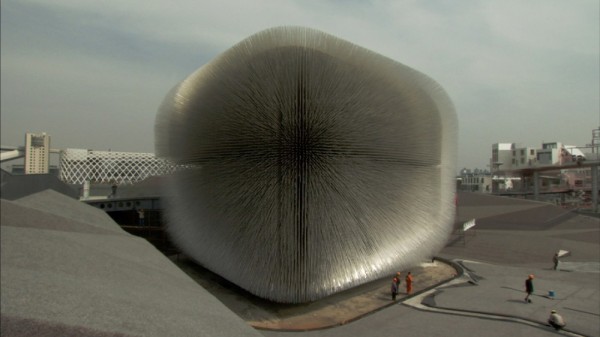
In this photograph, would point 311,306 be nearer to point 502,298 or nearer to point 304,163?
point 304,163

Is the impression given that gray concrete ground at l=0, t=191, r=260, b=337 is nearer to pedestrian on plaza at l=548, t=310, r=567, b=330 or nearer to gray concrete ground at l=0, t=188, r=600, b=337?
gray concrete ground at l=0, t=188, r=600, b=337

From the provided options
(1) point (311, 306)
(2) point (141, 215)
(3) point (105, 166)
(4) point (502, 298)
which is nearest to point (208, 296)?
(1) point (311, 306)

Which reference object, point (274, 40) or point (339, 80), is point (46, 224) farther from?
point (339, 80)

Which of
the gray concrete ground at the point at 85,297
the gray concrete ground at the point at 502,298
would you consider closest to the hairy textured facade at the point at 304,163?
the gray concrete ground at the point at 502,298

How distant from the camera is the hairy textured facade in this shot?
10.8m

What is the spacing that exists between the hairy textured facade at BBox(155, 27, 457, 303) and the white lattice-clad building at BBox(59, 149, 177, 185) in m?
46.8

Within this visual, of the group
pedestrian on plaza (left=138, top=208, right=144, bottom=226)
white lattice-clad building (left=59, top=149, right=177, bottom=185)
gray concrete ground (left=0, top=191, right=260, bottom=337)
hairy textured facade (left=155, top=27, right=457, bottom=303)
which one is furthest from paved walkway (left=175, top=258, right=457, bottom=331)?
white lattice-clad building (left=59, top=149, right=177, bottom=185)

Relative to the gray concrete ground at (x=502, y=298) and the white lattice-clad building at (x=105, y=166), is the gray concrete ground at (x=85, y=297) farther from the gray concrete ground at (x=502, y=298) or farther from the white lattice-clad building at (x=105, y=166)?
the white lattice-clad building at (x=105, y=166)

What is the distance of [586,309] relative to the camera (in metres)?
10.7

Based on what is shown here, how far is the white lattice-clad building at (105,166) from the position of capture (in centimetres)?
5725

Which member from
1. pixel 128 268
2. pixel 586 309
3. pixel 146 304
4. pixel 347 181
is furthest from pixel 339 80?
pixel 586 309

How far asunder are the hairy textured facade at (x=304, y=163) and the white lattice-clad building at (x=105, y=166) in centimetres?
4683

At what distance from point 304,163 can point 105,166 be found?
62.7m

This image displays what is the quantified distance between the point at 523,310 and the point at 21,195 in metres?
17.2
